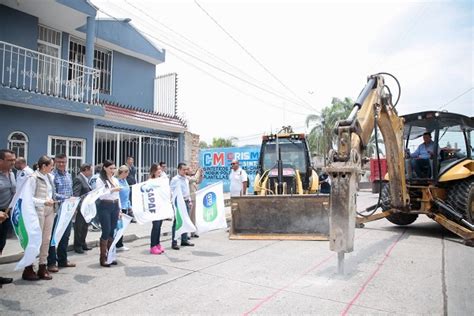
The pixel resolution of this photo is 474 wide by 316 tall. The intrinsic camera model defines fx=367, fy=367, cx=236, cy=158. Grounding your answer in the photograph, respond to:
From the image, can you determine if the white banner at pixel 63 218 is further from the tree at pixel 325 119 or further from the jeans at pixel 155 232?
the tree at pixel 325 119

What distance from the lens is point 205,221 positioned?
754 centimetres

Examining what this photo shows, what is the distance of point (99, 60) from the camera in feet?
44.7

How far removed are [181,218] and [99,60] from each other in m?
8.93

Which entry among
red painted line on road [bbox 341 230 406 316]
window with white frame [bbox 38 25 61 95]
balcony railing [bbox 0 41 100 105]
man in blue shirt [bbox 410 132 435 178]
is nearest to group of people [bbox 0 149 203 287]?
red painted line on road [bbox 341 230 406 316]

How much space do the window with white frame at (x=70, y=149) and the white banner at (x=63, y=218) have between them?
204 inches

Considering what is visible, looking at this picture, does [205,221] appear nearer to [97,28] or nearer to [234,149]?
[97,28]

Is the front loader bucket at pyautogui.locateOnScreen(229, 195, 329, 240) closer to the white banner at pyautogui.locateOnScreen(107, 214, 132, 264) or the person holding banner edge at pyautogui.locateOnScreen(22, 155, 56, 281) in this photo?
the white banner at pyautogui.locateOnScreen(107, 214, 132, 264)

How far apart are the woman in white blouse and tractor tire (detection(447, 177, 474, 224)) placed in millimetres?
7218

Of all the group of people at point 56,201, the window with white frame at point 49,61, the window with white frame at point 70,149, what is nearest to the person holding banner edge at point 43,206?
the group of people at point 56,201

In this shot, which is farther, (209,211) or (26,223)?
(209,211)

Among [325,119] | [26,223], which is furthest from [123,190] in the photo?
[325,119]

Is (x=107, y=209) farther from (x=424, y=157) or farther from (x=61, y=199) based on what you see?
(x=424, y=157)

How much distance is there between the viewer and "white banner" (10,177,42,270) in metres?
4.89

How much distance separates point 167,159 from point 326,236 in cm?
806
